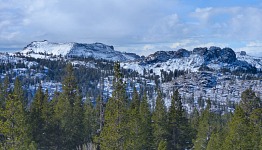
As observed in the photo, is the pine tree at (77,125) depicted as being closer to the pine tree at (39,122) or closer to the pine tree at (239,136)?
the pine tree at (39,122)

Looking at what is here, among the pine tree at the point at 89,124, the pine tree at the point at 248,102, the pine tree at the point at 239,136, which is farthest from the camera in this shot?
the pine tree at the point at 89,124

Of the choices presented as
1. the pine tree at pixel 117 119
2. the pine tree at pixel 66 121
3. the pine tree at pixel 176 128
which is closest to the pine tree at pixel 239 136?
the pine tree at pixel 176 128

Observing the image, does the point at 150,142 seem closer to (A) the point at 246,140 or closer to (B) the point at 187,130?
(B) the point at 187,130

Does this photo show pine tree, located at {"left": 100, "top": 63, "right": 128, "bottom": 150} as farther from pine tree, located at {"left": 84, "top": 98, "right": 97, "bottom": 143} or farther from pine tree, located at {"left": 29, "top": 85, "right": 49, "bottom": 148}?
pine tree, located at {"left": 84, "top": 98, "right": 97, "bottom": 143}

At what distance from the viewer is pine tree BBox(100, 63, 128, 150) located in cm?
3675

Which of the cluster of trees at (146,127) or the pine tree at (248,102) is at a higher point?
the pine tree at (248,102)

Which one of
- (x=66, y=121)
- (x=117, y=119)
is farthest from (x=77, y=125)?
(x=117, y=119)

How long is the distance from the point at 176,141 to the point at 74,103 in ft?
67.8

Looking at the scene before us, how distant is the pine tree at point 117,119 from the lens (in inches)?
1447

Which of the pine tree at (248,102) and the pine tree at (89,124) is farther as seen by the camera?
the pine tree at (89,124)

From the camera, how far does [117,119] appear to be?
37000mm

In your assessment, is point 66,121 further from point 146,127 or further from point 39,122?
point 146,127

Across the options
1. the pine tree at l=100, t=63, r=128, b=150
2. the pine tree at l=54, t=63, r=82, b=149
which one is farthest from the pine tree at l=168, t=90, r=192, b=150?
the pine tree at l=100, t=63, r=128, b=150

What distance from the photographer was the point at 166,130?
56.1 meters
